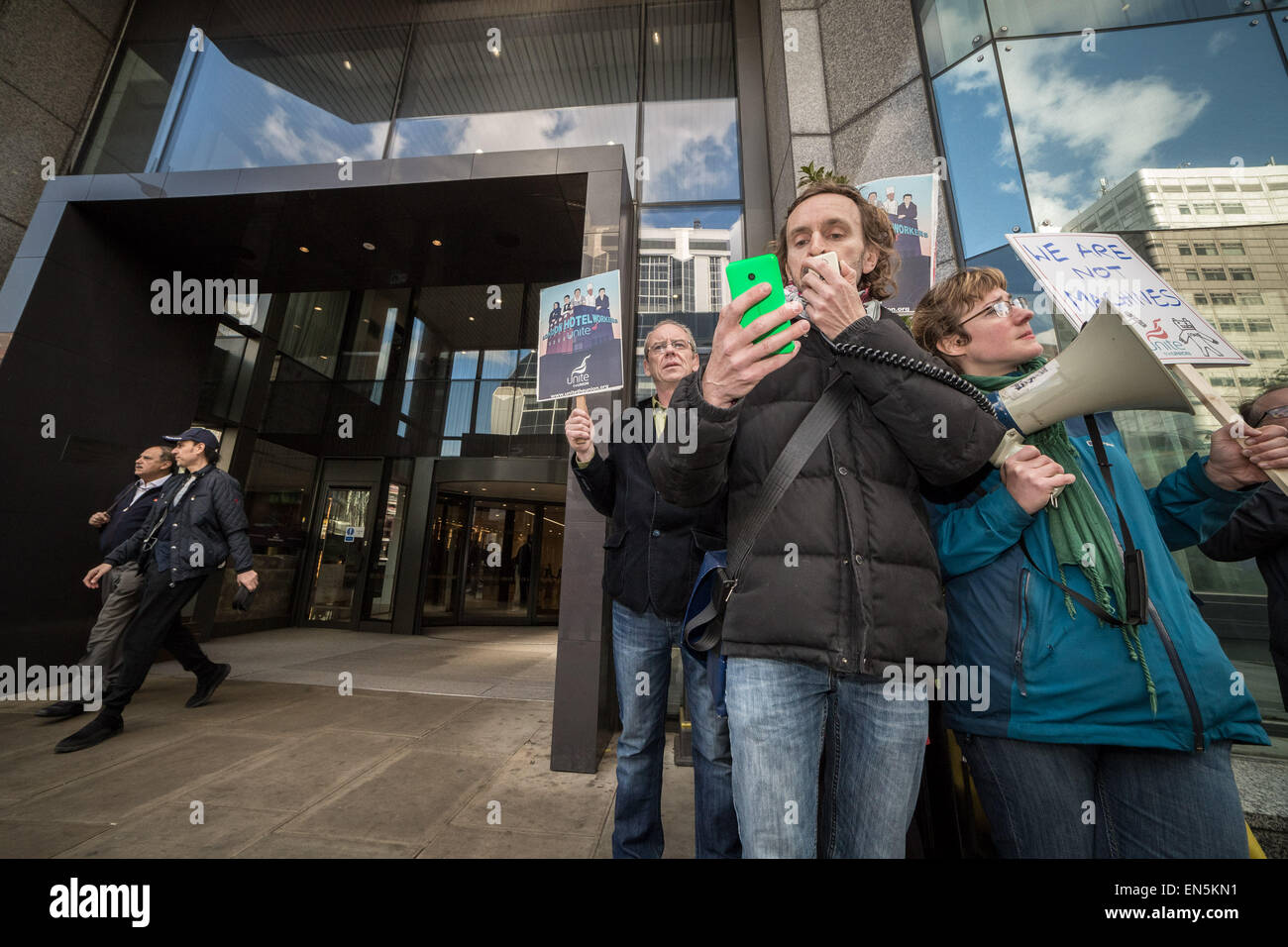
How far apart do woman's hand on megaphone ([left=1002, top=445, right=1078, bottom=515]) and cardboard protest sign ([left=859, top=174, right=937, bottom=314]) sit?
2.44 metres

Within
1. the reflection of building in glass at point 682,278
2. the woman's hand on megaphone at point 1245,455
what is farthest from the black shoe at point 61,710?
the woman's hand on megaphone at point 1245,455

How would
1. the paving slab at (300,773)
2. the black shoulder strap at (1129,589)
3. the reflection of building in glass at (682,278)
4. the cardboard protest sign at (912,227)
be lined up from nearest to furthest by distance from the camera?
the black shoulder strap at (1129,589), the paving slab at (300,773), the cardboard protest sign at (912,227), the reflection of building in glass at (682,278)

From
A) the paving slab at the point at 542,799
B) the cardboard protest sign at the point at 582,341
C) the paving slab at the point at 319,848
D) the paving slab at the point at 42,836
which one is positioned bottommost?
the paving slab at the point at 542,799

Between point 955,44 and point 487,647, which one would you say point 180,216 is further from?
point 955,44

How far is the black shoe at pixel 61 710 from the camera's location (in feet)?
12.4

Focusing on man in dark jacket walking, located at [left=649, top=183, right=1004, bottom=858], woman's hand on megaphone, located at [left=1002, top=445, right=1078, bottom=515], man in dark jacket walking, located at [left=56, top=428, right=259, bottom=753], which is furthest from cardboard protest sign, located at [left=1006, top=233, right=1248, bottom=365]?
man in dark jacket walking, located at [left=56, top=428, right=259, bottom=753]

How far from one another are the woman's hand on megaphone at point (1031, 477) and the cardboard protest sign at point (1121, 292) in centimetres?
62

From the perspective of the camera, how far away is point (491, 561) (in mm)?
11281

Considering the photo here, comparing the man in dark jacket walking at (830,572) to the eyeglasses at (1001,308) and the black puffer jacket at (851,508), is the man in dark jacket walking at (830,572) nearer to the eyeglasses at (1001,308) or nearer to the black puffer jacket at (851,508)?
the black puffer jacket at (851,508)

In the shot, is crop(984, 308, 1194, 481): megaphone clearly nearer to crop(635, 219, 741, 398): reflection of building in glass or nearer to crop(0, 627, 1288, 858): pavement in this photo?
crop(0, 627, 1288, 858): pavement

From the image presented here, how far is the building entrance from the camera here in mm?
10484

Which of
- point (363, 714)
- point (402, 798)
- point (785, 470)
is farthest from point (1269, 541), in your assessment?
point (363, 714)

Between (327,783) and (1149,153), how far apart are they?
7.23 m

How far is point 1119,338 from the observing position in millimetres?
1177
